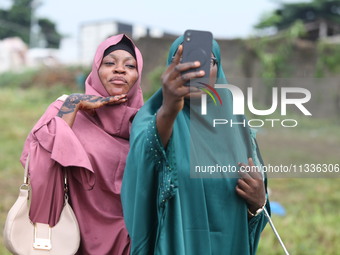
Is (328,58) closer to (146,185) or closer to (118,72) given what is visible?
(118,72)

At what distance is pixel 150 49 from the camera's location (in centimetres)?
1196

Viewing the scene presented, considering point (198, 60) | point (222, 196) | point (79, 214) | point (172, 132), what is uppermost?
point (198, 60)

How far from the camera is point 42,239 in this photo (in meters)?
1.88

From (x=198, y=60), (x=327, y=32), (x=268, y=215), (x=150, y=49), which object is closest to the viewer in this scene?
(x=198, y=60)

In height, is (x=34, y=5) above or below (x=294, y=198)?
above

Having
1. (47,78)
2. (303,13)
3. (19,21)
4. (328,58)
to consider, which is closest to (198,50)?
(328,58)

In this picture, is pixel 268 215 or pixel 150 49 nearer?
pixel 268 215

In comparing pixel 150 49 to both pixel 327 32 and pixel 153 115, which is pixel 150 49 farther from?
pixel 153 115

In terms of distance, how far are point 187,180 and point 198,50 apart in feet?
1.33

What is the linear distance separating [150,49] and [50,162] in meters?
10.3

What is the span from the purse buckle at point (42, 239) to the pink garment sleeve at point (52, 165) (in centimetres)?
2

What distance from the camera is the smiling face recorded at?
198cm

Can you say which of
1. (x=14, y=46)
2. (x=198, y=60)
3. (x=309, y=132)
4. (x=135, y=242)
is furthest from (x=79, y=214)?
(x=14, y=46)

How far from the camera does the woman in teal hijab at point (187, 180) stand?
150 cm
